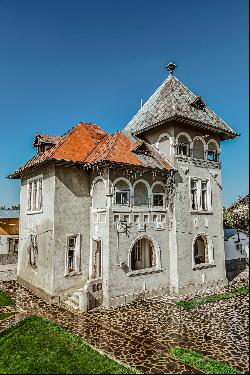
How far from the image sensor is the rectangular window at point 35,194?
57.5 ft

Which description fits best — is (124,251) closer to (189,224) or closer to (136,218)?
(136,218)

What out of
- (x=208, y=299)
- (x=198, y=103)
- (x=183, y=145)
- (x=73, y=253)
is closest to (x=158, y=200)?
(x=183, y=145)

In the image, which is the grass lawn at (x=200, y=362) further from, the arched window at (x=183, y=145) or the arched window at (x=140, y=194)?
the arched window at (x=183, y=145)

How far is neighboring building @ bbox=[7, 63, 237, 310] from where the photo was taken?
15328 mm

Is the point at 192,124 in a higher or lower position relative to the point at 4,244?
higher

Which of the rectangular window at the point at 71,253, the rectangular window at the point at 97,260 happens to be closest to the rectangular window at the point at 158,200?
the rectangular window at the point at 97,260

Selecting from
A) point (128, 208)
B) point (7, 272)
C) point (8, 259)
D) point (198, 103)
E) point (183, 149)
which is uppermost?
point (198, 103)

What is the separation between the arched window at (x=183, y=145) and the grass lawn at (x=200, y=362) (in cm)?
1063

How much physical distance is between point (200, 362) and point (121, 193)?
867cm

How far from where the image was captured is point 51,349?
9.89 meters

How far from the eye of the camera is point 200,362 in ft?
29.5

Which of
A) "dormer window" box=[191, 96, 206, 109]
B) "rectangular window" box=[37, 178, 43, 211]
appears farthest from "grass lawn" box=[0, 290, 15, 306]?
"dormer window" box=[191, 96, 206, 109]

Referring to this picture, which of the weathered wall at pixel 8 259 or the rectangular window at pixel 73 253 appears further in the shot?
the weathered wall at pixel 8 259

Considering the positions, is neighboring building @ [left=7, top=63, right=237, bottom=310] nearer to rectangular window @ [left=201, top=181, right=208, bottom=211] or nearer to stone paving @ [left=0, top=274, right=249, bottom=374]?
rectangular window @ [left=201, top=181, right=208, bottom=211]
